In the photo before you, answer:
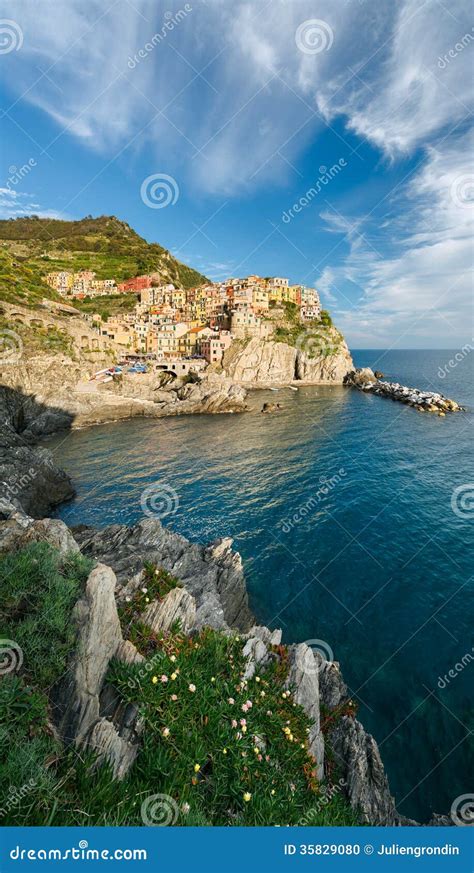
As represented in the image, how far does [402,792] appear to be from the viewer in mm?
9383

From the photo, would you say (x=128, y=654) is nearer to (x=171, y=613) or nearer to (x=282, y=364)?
(x=171, y=613)

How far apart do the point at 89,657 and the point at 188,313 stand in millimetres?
105314

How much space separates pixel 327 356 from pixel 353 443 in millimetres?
55260

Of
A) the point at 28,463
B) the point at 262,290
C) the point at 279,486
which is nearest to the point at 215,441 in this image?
the point at 279,486

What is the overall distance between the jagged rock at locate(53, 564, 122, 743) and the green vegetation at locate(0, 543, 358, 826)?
0.65 feet

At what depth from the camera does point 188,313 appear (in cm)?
10194

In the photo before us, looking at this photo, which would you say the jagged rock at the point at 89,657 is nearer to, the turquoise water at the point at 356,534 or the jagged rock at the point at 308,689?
the jagged rock at the point at 308,689

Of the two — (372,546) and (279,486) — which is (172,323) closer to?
(279,486)

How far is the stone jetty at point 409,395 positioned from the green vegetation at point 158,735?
59.1m

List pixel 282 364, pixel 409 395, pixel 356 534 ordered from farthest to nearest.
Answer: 1. pixel 282 364
2. pixel 409 395
3. pixel 356 534

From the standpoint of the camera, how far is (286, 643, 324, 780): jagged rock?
7195mm

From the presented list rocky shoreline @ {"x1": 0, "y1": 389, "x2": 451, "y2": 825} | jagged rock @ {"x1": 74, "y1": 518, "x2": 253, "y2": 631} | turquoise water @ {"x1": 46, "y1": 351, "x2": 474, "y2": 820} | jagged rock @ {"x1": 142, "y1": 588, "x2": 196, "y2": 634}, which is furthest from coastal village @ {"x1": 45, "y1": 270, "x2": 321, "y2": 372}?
jagged rock @ {"x1": 142, "y1": 588, "x2": 196, "y2": 634}

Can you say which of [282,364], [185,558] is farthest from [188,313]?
[185,558]

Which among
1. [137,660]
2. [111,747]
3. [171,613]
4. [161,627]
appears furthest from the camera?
[171,613]
